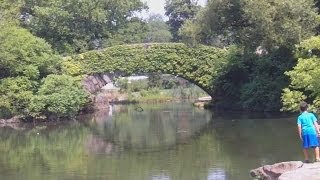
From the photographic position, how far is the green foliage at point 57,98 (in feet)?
99.1

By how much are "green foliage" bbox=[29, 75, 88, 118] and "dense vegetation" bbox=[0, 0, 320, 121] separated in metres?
0.06

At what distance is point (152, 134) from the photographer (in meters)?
24.2

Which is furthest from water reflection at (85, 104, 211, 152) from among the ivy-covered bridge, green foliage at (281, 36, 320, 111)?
green foliage at (281, 36, 320, 111)

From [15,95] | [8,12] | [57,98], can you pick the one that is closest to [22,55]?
[15,95]

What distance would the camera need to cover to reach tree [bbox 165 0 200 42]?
210ft

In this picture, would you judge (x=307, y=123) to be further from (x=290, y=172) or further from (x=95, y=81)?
(x=95, y=81)

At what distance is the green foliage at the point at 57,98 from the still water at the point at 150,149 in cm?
155

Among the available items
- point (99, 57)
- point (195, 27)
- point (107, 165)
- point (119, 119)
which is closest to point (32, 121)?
point (119, 119)

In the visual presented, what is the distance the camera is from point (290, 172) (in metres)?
9.78

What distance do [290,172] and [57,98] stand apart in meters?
22.1

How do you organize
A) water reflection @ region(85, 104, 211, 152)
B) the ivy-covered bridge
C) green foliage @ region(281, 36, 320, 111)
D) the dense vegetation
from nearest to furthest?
green foliage @ region(281, 36, 320, 111)
water reflection @ region(85, 104, 211, 152)
the dense vegetation
the ivy-covered bridge

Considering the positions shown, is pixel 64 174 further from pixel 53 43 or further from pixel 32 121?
pixel 53 43

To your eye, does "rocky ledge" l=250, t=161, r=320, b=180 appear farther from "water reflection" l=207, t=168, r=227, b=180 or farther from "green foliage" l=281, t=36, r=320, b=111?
"green foliage" l=281, t=36, r=320, b=111

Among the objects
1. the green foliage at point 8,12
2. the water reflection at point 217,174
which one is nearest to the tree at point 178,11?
the green foliage at point 8,12
